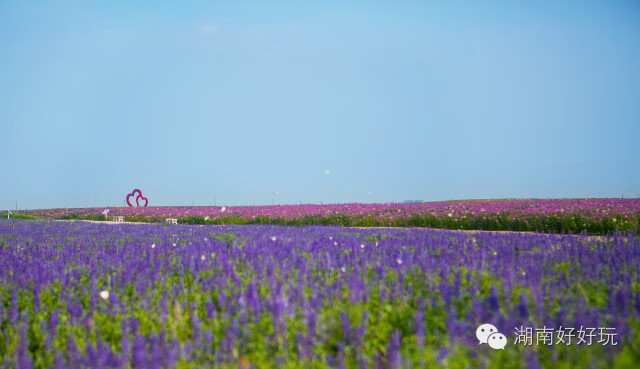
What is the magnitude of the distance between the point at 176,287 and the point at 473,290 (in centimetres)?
269

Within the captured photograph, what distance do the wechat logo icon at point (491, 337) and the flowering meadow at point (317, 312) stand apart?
4 cm

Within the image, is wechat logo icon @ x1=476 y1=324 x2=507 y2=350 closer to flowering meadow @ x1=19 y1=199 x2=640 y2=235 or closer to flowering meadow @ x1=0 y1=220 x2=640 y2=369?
flowering meadow @ x1=0 y1=220 x2=640 y2=369

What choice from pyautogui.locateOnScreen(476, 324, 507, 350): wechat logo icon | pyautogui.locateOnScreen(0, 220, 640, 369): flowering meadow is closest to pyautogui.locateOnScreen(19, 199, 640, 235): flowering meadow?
pyautogui.locateOnScreen(0, 220, 640, 369): flowering meadow

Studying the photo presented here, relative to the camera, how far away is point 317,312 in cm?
317

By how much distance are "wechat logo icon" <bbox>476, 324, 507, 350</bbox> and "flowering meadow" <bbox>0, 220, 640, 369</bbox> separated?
0.04 meters

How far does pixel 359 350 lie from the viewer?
2.70 meters

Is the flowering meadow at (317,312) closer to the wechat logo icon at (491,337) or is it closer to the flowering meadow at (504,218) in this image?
the wechat logo icon at (491,337)

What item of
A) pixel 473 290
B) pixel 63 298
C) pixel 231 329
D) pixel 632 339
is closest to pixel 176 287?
pixel 63 298

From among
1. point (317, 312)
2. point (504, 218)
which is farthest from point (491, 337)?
point (504, 218)

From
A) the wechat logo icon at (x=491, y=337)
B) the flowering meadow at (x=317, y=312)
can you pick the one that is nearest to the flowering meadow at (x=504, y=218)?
the flowering meadow at (x=317, y=312)

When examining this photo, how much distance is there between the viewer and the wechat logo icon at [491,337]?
275 centimetres

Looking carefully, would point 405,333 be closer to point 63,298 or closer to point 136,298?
point 136,298

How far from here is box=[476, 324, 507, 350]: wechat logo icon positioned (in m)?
2.75

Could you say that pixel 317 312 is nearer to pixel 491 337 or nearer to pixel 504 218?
pixel 491 337
